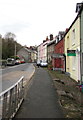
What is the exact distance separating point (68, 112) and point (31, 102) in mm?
1970

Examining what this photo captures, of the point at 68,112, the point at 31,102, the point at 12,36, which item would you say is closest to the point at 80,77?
the point at 31,102

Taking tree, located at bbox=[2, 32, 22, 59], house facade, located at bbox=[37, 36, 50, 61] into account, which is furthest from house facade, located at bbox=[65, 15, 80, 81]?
tree, located at bbox=[2, 32, 22, 59]

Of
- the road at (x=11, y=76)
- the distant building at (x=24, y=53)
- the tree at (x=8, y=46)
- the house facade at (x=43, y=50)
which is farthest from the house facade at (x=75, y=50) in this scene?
the distant building at (x=24, y=53)

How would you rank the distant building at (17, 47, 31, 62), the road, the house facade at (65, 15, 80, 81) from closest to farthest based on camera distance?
1. the road
2. the house facade at (65, 15, 80, 81)
3. the distant building at (17, 47, 31, 62)

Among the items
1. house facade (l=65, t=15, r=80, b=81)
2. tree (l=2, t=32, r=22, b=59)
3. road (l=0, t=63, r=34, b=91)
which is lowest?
road (l=0, t=63, r=34, b=91)

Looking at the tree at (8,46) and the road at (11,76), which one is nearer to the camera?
the road at (11,76)

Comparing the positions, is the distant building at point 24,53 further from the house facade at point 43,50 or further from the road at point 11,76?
the road at point 11,76

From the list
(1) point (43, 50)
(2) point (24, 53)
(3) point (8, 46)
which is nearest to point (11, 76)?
(1) point (43, 50)

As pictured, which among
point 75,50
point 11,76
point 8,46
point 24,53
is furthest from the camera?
point 24,53

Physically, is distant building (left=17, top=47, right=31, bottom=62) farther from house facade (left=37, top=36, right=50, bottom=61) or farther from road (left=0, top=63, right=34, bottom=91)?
road (left=0, top=63, right=34, bottom=91)

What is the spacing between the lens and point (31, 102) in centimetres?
727

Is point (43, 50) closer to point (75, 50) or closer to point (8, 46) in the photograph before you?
point (8, 46)

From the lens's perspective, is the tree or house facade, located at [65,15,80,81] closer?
house facade, located at [65,15,80,81]

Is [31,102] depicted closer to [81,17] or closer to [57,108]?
[57,108]
